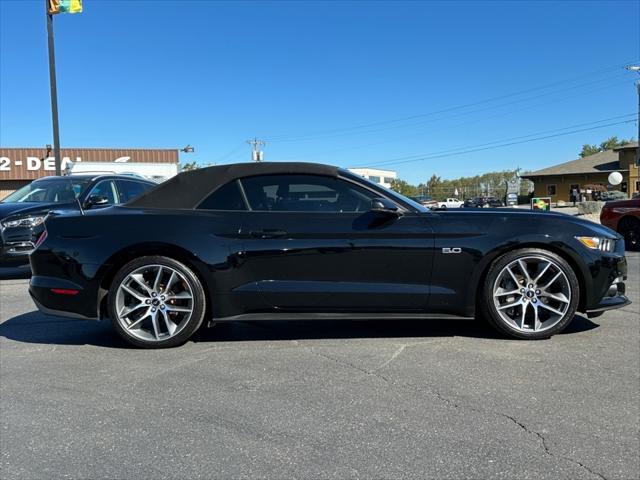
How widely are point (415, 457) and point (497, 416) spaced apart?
26.4 inches

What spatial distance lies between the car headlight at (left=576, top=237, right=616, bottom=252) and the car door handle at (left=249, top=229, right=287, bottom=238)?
2.34 m

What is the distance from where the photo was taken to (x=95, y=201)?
7.55 meters

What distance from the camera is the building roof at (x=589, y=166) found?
168 feet

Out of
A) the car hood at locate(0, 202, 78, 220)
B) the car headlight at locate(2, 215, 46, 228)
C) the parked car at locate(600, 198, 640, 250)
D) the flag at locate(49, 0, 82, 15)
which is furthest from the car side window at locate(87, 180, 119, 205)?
the parked car at locate(600, 198, 640, 250)

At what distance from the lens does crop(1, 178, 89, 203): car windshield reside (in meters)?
8.32

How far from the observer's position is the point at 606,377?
3383 millimetres

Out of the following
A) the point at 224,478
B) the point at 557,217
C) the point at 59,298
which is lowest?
the point at 224,478

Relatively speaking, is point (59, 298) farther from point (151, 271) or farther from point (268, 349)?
point (268, 349)

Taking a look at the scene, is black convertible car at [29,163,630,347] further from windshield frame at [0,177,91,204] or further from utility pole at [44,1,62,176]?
utility pole at [44,1,62,176]

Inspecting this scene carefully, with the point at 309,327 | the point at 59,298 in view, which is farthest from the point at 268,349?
the point at 59,298

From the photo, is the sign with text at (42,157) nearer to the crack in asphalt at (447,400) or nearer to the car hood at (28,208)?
the car hood at (28,208)

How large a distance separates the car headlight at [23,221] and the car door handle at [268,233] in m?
5.17

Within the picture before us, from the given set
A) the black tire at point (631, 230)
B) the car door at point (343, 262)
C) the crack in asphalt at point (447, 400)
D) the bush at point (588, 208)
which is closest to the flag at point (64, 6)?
the car door at point (343, 262)

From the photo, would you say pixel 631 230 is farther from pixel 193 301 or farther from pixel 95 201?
pixel 95 201
